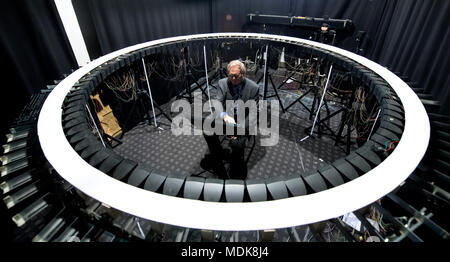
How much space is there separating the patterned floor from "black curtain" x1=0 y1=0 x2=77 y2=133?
→ 153 centimetres

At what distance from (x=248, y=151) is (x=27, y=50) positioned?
345cm

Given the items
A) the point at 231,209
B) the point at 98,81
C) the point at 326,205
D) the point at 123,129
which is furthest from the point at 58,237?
the point at 123,129

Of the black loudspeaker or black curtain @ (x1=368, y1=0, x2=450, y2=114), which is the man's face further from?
the black loudspeaker

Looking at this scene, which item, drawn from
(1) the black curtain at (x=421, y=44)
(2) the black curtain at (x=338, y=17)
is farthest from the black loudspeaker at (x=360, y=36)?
(1) the black curtain at (x=421, y=44)

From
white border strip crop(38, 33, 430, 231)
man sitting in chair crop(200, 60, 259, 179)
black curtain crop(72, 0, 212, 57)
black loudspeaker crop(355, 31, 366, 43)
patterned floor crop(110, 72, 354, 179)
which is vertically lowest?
patterned floor crop(110, 72, 354, 179)

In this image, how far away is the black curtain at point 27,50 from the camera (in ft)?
7.91

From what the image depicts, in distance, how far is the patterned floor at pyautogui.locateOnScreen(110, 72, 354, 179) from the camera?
329 cm

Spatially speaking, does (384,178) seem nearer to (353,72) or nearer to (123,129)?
(353,72)

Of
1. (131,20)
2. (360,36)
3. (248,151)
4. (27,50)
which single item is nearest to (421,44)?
(360,36)

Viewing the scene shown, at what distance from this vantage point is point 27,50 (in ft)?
8.68

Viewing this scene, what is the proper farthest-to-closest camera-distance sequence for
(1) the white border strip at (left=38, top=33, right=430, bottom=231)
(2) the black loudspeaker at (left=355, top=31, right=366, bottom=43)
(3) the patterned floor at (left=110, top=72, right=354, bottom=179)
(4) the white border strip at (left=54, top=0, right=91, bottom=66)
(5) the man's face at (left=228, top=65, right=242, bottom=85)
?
(2) the black loudspeaker at (left=355, top=31, right=366, bottom=43), (3) the patterned floor at (left=110, top=72, right=354, bottom=179), (4) the white border strip at (left=54, top=0, right=91, bottom=66), (5) the man's face at (left=228, top=65, right=242, bottom=85), (1) the white border strip at (left=38, top=33, right=430, bottom=231)

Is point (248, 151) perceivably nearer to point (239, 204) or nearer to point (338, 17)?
point (239, 204)

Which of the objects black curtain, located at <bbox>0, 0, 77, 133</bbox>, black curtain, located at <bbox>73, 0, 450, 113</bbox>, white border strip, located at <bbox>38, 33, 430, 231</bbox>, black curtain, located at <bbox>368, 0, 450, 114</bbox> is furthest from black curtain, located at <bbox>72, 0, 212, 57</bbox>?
black curtain, located at <bbox>368, 0, 450, 114</bbox>

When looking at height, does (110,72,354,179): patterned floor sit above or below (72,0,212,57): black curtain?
below
